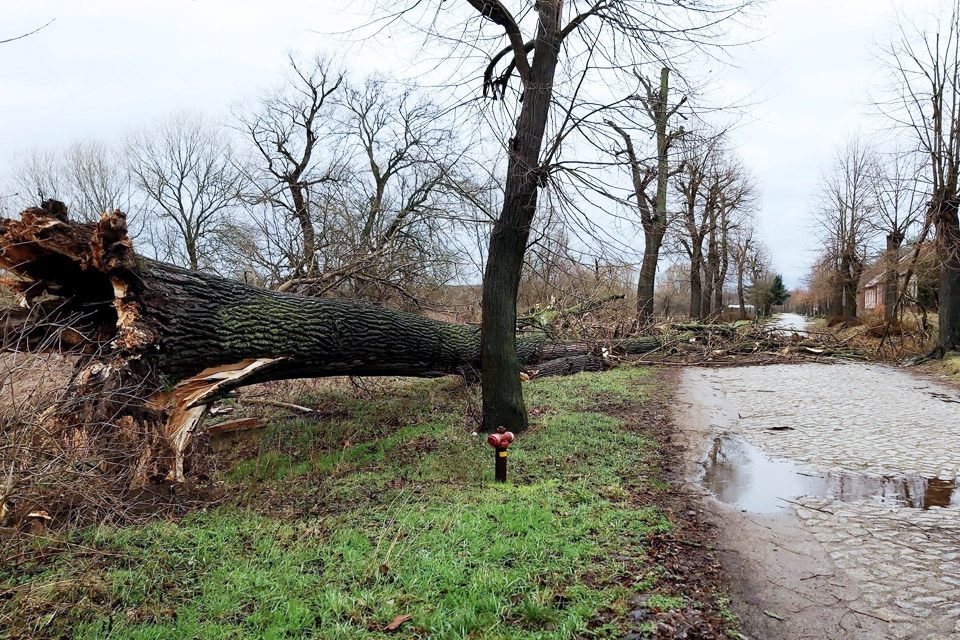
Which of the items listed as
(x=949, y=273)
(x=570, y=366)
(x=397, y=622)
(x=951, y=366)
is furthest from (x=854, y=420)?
(x=949, y=273)

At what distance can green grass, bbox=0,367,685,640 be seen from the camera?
274 cm

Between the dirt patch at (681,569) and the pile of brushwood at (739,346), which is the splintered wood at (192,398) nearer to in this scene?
the dirt patch at (681,569)

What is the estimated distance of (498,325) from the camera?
24.2ft

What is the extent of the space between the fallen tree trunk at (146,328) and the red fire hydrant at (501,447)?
9.61 ft

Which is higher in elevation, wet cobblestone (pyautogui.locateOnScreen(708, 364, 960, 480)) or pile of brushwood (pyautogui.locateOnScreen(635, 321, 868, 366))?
pile of brushwood (pyautogui.locateOnScreen(635, 321, 868, 366))

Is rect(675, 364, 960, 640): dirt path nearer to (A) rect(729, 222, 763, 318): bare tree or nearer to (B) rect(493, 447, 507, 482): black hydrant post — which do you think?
(B) rect(493, 447, 507, 482): black hydrant post

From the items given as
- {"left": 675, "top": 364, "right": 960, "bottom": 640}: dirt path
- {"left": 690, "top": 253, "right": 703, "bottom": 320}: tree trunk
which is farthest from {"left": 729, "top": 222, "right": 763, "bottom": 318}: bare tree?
{"left": 675, "top": 364, "right": 960, "bottom": 640}: dirt path

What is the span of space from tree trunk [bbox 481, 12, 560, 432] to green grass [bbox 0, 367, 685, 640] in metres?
1.24

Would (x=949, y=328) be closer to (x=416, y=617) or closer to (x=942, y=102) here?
(x=942, y=102)

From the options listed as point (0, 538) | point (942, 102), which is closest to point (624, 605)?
point (0, 538)

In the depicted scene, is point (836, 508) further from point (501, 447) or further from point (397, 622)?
point (397, 622)

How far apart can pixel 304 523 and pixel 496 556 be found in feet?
5.55

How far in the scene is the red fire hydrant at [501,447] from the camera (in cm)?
513

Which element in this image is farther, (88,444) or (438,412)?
(438,412)
